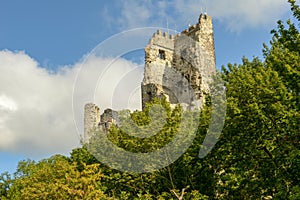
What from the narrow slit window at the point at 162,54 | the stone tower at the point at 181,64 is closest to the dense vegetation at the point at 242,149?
the stone tower at the point at 181,64

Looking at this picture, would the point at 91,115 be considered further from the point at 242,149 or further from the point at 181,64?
the point at 242,149

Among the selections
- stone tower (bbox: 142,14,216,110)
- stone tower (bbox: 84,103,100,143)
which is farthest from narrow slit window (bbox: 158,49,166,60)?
stone tower (bbox: 84,103,100,143)

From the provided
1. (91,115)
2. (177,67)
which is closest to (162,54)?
(177,67)

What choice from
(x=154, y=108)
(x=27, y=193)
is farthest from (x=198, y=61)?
(x=27, y=193)

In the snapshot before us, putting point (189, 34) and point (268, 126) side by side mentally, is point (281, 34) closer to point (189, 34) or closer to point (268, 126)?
point (268, 126)

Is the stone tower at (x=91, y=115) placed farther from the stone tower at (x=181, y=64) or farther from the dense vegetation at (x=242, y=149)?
the dense vegetation at (x=242, y=149)

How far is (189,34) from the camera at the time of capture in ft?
142

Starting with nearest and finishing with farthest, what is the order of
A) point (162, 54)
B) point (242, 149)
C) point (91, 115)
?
point (242, 149) → point (91, 115) → point (162, 54)

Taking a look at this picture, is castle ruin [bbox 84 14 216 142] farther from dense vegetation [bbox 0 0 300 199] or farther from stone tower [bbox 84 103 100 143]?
dense vegetation [bbox 0 0 300 199]

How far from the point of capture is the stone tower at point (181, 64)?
131 ft

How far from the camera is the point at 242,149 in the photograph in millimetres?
15734

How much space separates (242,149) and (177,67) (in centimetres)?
2972

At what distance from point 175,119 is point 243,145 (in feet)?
13.6

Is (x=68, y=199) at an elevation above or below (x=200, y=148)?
below
